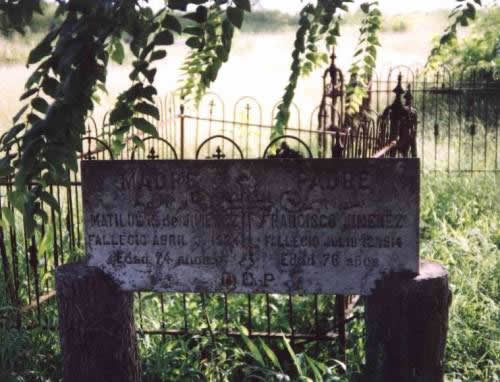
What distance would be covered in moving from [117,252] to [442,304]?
53.2 inches

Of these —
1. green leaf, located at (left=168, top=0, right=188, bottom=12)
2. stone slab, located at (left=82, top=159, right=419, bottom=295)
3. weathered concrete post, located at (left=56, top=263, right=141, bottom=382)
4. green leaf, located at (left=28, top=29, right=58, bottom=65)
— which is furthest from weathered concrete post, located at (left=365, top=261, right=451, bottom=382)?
green leaf, located at (left=28, top=29, right=58, bottom=65)

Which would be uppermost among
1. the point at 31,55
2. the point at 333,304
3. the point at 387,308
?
the point at 31,55

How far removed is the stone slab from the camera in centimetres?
262

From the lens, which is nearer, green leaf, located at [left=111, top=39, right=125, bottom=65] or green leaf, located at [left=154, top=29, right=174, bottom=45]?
green leaf, located at [left=154, top=29, right=174, bottom=45]

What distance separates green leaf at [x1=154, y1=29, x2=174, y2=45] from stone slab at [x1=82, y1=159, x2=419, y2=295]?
2.97 feet

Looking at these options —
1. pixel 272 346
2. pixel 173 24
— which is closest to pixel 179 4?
pixel 173 24

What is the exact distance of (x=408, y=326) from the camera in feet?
8.87

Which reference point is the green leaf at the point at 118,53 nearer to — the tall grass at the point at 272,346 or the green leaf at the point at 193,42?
the green leaf at the point at 193,42

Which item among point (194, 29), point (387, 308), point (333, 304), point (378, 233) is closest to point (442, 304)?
point (387, 308)

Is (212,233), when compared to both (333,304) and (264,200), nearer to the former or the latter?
(264,200)

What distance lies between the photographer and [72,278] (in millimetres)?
2818

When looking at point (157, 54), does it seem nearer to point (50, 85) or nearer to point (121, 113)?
point (121, 113)

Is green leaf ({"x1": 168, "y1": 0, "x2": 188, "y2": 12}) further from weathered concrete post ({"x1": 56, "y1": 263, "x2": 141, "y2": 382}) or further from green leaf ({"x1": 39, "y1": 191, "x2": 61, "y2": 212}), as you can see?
weathered concrete post ({"x1": 56, "y1": 263, "x2": 141, "y2": 382})

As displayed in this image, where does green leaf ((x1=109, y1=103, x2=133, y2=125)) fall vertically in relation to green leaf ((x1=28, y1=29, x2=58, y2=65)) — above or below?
below
